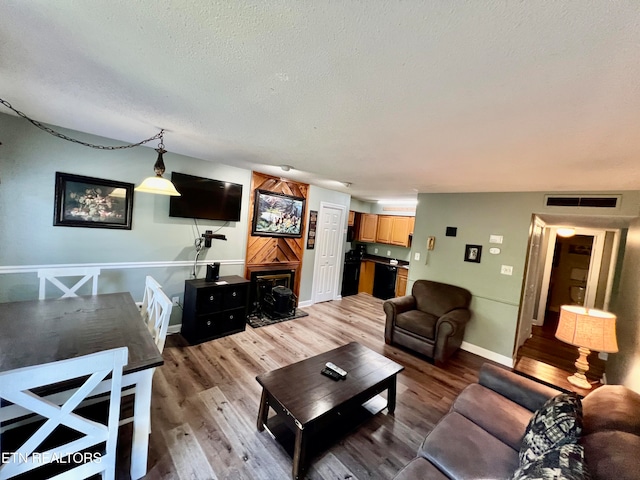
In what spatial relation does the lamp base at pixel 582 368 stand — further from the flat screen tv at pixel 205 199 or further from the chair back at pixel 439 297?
the flat screen tv at pixel 205 199

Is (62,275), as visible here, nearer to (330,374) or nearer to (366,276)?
(330,374)

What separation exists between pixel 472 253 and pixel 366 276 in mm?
3024

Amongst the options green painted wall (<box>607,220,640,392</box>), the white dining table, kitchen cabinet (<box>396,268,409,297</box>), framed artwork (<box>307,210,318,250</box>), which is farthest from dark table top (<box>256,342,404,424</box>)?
kitchen cabinet (<box>396,268,409,297</box>)

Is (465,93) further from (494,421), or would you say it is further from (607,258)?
(607,258)

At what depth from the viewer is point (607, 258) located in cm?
420

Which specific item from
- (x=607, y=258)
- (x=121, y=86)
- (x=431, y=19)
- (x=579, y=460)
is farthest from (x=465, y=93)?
Answer: (x=607, y=258)

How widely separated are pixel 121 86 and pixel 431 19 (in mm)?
1802

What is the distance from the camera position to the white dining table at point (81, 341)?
1.40 metres

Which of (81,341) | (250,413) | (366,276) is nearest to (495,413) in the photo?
(250,413)

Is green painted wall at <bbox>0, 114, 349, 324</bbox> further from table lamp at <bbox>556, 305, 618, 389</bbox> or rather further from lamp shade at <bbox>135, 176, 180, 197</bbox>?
table lamp at <bbox>556, 305, 618, 389</bbox>

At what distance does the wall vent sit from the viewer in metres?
2.88

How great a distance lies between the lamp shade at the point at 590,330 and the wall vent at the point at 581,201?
1.50 m

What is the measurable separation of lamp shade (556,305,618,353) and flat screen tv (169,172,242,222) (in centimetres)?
401

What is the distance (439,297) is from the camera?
3.87 metres
